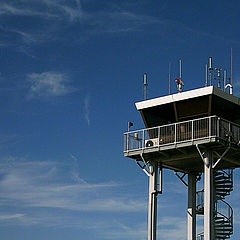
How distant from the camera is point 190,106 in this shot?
51906 mm

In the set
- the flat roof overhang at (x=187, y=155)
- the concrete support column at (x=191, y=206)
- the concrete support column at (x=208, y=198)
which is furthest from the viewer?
the concrete support column at (x=191, y=206)

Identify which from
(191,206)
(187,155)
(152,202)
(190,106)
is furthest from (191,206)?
(190,106)

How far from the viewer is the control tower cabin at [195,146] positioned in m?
49.2

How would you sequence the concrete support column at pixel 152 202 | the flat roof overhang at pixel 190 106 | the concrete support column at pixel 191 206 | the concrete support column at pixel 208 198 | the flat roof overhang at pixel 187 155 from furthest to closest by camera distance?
the concrete support column at pixel 191 206 → the concrete support column at pixel 152 202 → the flat roof overhang at pixel 190 106 → the flat roof overhang at pixel 187 155 → the concrete support column at pixel 208 198

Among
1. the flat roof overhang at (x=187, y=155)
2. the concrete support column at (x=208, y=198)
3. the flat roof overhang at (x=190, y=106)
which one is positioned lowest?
the concrete support column at (x=208, y=198)

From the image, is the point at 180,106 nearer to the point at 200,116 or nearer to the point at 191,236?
the point at 200,116

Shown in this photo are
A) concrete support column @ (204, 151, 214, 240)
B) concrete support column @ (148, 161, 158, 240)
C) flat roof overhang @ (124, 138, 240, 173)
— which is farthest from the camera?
concrete support column @ (148, 161, 158, 240)

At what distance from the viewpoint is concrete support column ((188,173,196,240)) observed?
177ft

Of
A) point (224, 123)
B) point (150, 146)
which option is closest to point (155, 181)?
point (150, 146)

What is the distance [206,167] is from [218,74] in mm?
7595

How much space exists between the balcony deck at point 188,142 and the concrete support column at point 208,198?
0.75 metres

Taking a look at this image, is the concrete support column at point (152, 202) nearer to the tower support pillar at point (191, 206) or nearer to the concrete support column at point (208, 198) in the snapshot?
the tower support pillar at point (191, 206)

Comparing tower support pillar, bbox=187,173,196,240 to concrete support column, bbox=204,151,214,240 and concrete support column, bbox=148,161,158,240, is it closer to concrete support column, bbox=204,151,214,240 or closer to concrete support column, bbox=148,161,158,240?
concrete support column, bbox=148,161,158,240

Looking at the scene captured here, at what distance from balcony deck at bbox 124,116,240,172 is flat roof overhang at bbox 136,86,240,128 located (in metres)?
1.37
